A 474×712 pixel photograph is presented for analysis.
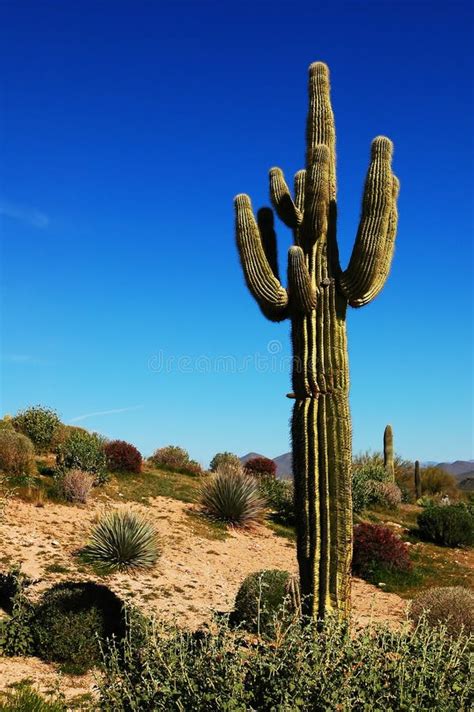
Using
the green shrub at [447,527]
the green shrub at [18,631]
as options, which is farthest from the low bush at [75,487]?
the green shrub at [447,527]

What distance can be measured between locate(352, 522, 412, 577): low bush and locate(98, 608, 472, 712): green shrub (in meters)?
8.88

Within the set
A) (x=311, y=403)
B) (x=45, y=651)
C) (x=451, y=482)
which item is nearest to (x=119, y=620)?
(x=45, y=651)

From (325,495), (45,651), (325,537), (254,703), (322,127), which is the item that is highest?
(322,127)

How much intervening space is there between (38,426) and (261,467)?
762 centimetres

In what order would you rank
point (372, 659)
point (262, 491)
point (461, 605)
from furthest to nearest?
point (262, 491) < point (461, 605) < point (372, 659)

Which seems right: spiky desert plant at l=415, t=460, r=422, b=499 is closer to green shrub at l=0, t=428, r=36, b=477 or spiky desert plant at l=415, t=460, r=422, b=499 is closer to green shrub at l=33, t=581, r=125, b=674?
green shrub at l=0, t=428, r=36, b=477

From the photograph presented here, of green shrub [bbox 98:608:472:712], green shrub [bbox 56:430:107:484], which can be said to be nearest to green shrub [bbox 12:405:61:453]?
green shrub [bbox 56:430:107:484]

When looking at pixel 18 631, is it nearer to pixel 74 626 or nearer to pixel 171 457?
pixel 74 626

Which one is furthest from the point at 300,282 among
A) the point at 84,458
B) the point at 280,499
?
the point at 280,499

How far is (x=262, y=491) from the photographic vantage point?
18.0m

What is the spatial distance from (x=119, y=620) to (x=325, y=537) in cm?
315

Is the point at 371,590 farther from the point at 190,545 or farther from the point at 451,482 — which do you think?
the point at 451,482

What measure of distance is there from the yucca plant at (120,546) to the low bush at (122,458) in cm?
702

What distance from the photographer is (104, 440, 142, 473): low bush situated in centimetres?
1844
